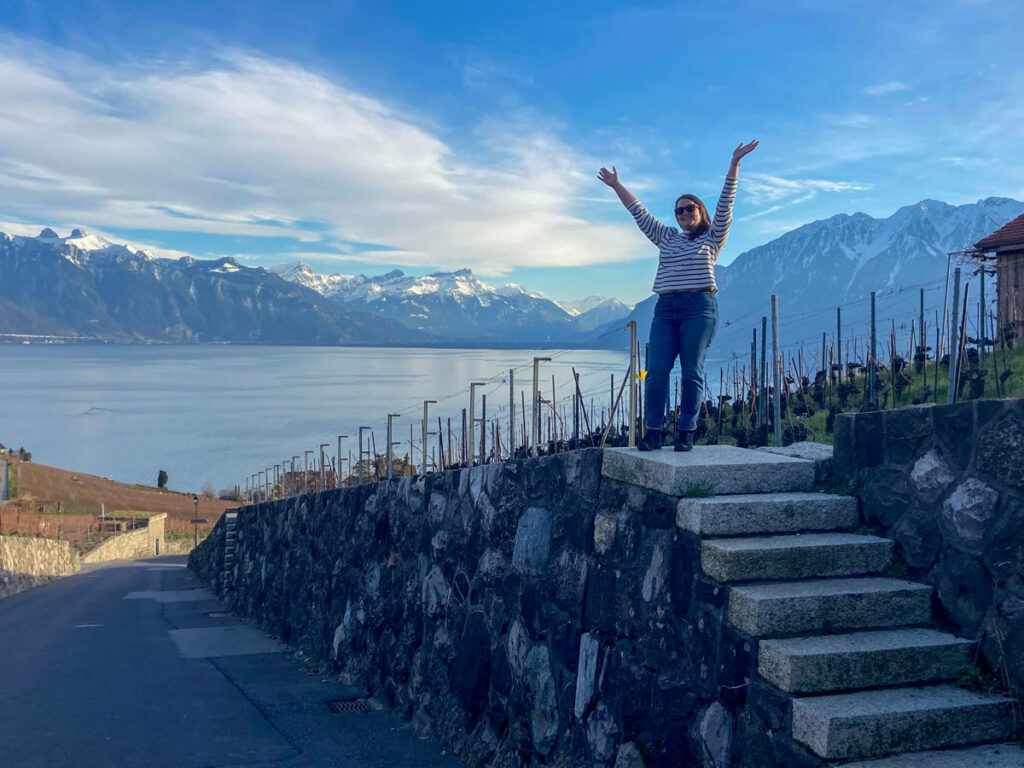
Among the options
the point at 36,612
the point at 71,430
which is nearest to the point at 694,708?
the point at 36,612

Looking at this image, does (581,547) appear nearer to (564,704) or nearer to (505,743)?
(564,704)

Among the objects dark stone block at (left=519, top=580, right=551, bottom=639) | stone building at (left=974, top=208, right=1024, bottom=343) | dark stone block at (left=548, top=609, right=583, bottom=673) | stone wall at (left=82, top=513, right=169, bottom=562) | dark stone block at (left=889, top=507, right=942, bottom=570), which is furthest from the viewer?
stone wall at (left=82, top=513, right=169, bottom=562)

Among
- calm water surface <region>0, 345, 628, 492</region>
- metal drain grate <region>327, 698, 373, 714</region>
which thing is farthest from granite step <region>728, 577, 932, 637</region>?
calm water surface <region>0, 345, 628, 492</region>

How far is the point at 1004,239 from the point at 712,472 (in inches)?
410

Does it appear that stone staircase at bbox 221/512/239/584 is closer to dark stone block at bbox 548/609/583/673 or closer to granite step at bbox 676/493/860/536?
dark stone block at bbox 548/609/583/673

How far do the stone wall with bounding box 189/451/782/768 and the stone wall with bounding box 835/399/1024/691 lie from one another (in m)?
0.83

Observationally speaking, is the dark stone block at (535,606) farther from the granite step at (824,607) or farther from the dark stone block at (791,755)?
the dark stone block at (791,755)

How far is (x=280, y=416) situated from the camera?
85.8 meters

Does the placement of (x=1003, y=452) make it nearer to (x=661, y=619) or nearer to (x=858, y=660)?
(x=858, y=660)

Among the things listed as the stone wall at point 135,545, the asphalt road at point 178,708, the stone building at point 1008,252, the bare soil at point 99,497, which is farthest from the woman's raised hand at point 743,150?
the bare soil at point 99,497

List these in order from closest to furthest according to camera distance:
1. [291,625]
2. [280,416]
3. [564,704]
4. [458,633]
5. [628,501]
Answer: [628,501], [564,704], [458,633], [291,625], [280,416]

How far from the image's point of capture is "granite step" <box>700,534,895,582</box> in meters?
3.39

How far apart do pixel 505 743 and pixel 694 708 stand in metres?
1.94

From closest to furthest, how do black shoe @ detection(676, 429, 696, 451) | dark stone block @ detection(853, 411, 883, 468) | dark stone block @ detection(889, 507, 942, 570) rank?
dark stone block @ detection(889, 507, 942, 570) < dark stone block @ detection(853, 411, 883, 468) < black shoe @ detection(676, 429, 696, 451)
